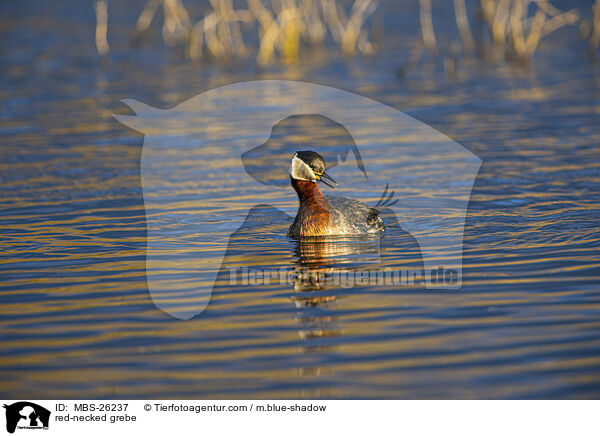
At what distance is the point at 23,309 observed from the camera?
8711mm

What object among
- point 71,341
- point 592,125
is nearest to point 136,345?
point 71,341

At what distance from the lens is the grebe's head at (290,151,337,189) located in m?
10.8

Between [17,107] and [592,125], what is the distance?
40.1ft

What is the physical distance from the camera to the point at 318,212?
35.9ft

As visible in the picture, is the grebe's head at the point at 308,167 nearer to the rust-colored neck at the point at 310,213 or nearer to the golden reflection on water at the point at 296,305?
the rust-colored neck at the point at 310,213

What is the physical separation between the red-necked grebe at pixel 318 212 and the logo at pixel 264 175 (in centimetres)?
38

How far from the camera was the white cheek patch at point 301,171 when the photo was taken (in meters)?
10.8
